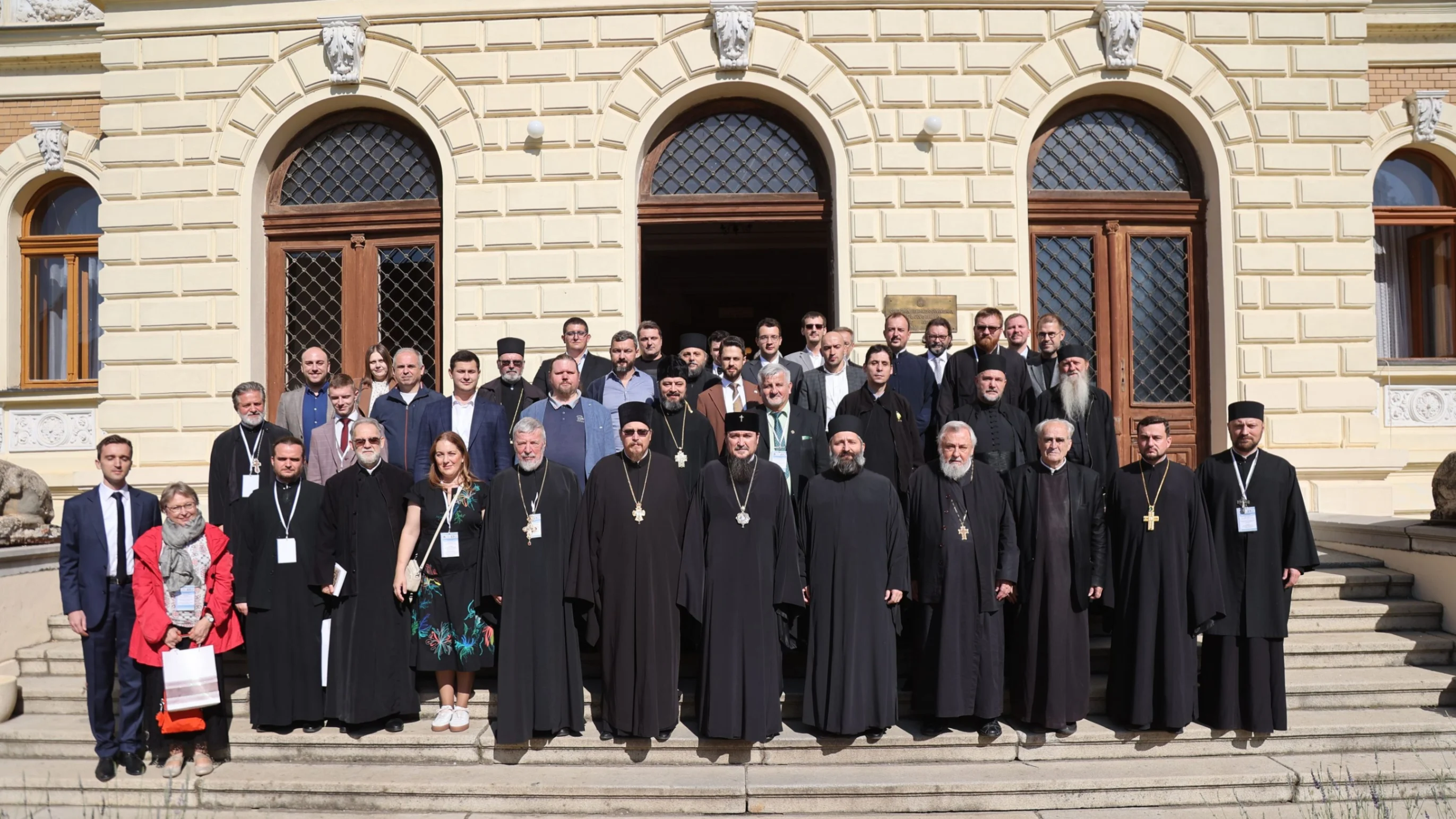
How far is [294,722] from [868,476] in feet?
12.3

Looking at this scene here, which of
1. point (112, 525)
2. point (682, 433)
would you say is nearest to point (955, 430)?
point (682, 433)

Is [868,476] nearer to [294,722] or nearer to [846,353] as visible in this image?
[846,353]

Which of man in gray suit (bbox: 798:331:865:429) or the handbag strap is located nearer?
the handbag strap

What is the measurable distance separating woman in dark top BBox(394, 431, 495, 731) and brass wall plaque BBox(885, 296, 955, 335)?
4.71 m

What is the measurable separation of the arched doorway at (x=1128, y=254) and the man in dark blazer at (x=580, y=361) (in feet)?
14.8

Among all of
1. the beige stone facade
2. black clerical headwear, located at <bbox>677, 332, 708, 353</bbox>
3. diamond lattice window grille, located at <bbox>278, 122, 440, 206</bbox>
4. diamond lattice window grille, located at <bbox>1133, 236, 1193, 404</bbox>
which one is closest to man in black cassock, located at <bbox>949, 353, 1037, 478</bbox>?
black clerical headwear, located at <bbox>677, 332, 708, 353</bbox>

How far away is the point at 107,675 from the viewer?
602 centimetres

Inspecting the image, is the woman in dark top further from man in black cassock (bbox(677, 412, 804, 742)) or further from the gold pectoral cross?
the gold pectoral cross

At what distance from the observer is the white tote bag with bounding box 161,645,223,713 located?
18.7ft

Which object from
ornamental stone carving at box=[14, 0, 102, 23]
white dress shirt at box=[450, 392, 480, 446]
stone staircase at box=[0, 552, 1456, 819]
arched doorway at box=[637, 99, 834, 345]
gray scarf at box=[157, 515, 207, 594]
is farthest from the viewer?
ornamental stone carving at box=[14, 0, 102, 23]

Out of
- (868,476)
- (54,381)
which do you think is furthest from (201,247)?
(868,476)

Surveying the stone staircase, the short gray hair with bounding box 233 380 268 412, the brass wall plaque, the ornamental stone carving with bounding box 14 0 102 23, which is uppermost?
the ornamental stone carving with bounding box 14 0 102 23

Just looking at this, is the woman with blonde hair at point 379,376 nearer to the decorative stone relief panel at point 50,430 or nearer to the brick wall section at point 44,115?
the decorative stone relief panel at point 50,430

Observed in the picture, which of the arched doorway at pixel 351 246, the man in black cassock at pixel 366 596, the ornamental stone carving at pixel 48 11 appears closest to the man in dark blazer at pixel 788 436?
the man in black cassock at pixel 366 596
